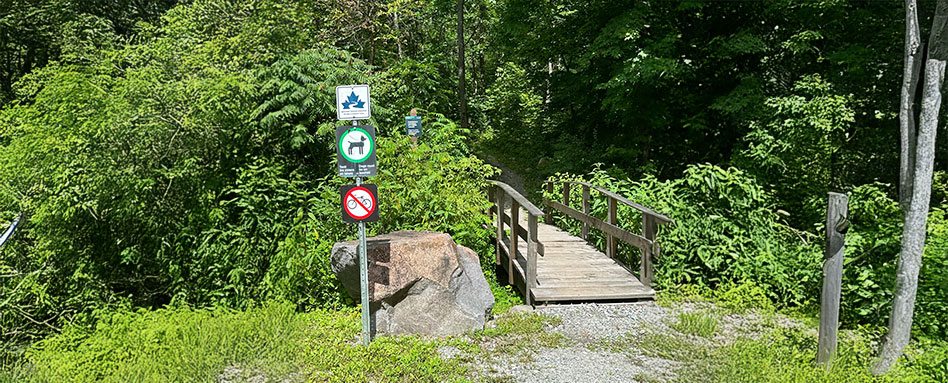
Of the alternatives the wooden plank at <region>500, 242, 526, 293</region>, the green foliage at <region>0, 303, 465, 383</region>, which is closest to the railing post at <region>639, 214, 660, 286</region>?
the wooden plank at <region>500, 242, 526, 293</region>

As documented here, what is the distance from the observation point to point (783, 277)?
20.7 feet

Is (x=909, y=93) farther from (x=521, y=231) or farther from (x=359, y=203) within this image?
(x=359, y=203)

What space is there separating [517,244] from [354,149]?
338 cm

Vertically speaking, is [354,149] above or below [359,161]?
above

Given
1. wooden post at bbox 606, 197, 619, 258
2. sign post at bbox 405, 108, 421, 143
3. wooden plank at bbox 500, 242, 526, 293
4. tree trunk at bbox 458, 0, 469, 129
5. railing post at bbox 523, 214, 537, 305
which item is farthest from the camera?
A: tree trunk at bbox 458, 0, 469, 129

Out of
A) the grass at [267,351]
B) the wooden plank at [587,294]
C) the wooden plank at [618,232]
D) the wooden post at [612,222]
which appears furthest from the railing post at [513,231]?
the grass at [267,351]

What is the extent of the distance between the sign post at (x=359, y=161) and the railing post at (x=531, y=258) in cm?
195

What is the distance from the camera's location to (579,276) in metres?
6.86

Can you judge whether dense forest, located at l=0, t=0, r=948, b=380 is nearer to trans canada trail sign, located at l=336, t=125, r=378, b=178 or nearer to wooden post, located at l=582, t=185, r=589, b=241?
wooden post, located at l=582, t=185, r=589, b=241

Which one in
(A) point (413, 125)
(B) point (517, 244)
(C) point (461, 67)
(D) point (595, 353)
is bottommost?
(D) point (595, 353)

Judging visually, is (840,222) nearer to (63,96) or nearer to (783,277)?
(783,277)

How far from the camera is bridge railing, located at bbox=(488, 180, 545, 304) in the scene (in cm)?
630

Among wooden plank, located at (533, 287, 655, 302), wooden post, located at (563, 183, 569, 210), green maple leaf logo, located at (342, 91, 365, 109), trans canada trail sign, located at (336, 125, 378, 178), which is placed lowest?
wooden plank, located at (533, 287, 655, 302)

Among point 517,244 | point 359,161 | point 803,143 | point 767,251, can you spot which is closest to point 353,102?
point 359,161
